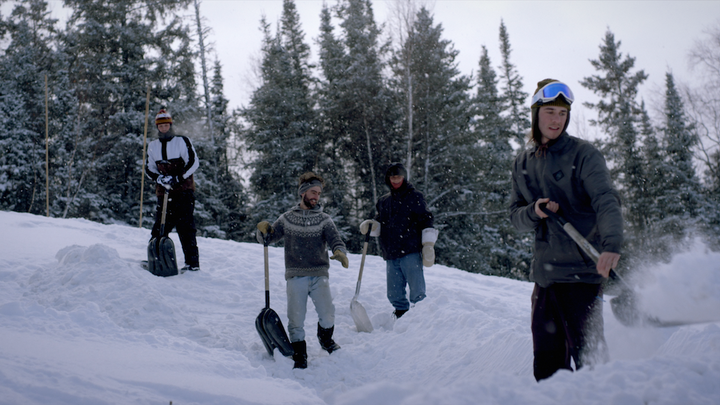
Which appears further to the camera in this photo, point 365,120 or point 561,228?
point 365,120

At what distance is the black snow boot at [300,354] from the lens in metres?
3.90

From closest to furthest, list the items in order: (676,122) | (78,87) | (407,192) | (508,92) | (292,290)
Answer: (292,290) < (407,192) < (78,87) < (676,122) < (508,92)

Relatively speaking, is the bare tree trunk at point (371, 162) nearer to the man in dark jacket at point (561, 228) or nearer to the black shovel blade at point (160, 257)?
the black shovel blade at point (160, 257)

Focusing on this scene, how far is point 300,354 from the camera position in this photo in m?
3.98

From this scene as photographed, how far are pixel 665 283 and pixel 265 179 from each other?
18356 mm

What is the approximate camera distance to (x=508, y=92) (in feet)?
90.1

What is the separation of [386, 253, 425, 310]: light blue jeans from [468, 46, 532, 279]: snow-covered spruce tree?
12.0 meters

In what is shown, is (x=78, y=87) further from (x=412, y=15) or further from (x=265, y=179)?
(x=412, y=15)

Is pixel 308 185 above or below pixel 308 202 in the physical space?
above

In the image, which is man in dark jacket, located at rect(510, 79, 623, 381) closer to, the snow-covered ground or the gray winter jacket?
the gray winter jacket

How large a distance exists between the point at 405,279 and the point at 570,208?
310 cm

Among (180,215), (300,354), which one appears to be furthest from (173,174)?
(300,354)

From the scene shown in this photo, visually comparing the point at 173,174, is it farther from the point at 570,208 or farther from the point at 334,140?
the point at 334,140

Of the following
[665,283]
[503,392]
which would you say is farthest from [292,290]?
[665,283]
